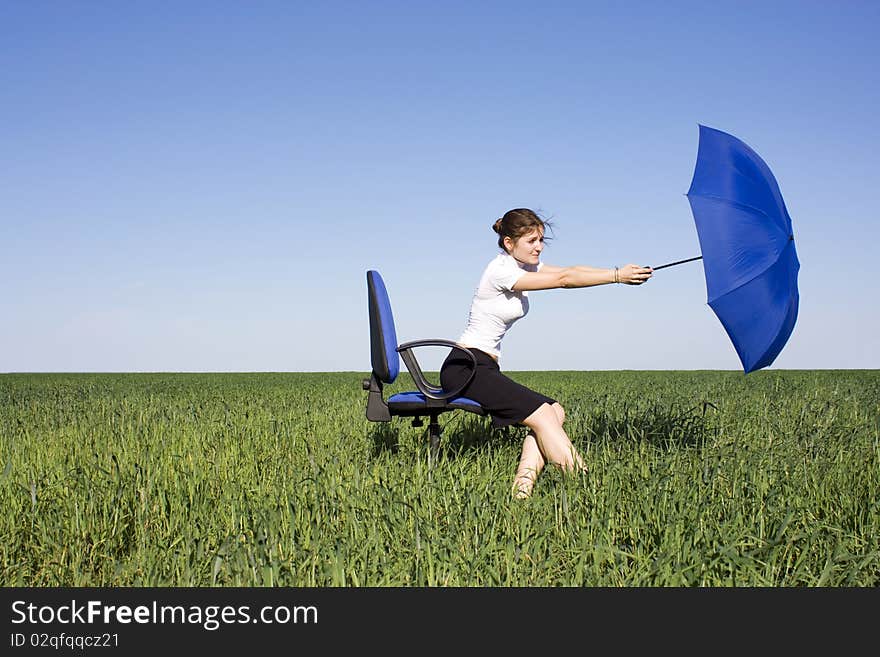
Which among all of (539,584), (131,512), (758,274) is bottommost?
(539,584)

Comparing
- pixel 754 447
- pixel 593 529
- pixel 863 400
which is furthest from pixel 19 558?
pixel 863 400

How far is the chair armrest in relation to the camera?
489 cm

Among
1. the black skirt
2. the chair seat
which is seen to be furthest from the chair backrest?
the black skirt

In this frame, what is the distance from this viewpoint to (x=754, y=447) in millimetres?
6055

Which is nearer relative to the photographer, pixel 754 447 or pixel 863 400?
pixel 754 447

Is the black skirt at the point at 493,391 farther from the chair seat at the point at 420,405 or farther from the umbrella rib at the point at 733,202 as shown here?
the umbrella rib at the point at 733,202

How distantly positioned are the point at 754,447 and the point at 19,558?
17.3 ft

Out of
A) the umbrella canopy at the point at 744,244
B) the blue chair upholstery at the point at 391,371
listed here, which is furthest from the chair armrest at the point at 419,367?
the umbrella canopy at the point at 744,244

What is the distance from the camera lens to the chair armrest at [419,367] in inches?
192

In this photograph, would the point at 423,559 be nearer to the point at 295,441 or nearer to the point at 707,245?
the point at 707,245

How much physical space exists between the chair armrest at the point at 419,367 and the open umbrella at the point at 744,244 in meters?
1.40

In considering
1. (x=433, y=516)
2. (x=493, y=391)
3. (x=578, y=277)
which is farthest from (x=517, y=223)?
(x=433, y=516)

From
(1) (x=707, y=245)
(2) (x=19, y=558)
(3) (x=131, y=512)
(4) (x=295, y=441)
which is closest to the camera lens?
(2) (x=19, y=558)

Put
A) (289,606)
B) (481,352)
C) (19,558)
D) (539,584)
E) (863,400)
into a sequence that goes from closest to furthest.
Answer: (289,606) → (539,584) → (19,558) → (481,352) → (863,400)
